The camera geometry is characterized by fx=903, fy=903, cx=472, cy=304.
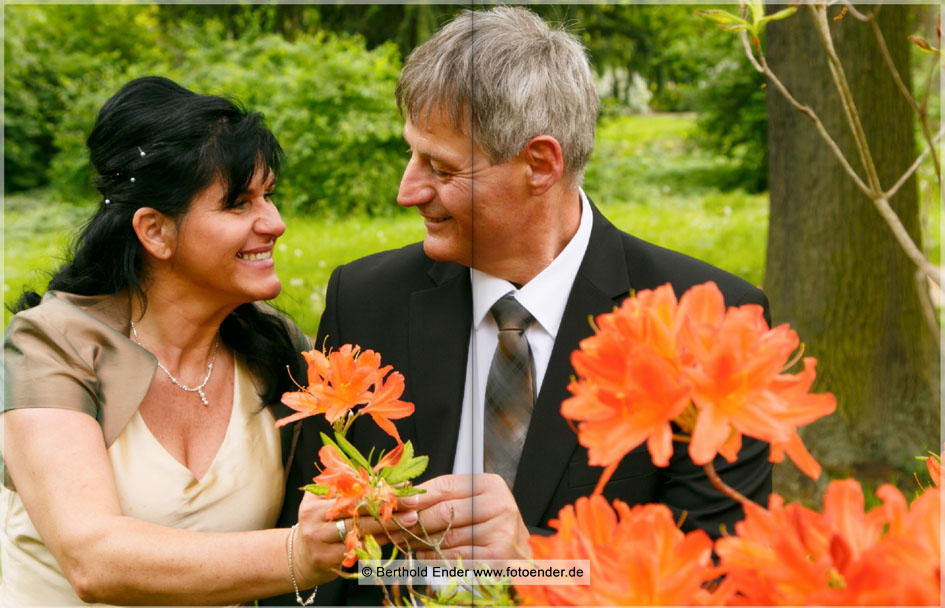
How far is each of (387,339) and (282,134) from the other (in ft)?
18.4

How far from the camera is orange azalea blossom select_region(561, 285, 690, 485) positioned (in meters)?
0.68

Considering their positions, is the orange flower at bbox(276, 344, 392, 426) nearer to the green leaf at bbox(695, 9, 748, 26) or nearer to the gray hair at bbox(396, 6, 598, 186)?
the green leaf at bbox(695, 9, 748, 26)

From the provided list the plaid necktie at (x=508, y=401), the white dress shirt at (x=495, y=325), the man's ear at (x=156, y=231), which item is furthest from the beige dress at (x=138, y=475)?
the plaid necktie at (x=508, y=401)

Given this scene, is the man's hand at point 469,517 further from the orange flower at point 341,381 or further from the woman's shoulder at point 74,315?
the woman's shoulder at point 74,315

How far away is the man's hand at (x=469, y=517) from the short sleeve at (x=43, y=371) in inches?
39.9

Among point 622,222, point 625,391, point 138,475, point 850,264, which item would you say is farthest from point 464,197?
point 622,222

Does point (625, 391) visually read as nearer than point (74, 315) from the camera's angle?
Yes

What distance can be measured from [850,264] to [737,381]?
3.69 m

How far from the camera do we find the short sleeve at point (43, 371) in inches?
76.7

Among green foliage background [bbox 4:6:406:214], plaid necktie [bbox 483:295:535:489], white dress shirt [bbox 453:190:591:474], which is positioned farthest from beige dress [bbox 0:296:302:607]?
green foliage background [bbox 4:6:406:214]

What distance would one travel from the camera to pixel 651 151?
12.4m

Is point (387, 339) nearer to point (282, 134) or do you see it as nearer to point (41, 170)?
point (282, 134)

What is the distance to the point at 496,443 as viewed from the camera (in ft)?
6.32

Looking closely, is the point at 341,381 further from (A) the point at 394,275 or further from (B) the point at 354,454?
(A) the point at 394,275
